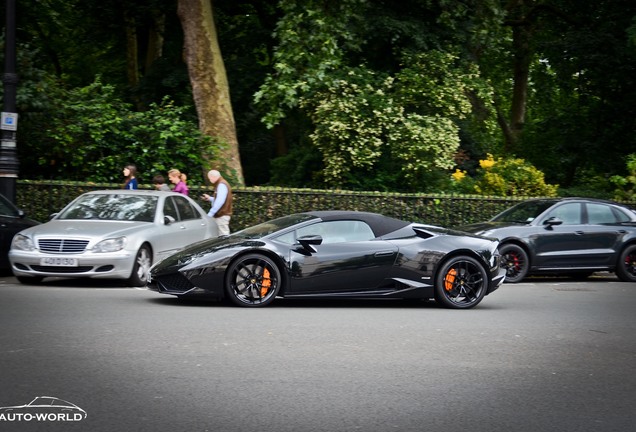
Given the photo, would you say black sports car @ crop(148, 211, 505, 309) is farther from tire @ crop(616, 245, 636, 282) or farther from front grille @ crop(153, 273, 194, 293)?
tire @ crop(616, 245, 636, 282)

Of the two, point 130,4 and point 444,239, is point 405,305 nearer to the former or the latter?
point 444,239

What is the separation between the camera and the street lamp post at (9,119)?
16531 millimetres

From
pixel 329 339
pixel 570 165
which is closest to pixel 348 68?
pixel 570 165

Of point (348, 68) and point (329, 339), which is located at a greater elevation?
point (348, 68)

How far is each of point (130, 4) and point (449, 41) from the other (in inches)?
407

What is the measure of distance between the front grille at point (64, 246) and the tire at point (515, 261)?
7337mm

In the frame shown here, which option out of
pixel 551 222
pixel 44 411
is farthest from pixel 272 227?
pixel 551 222

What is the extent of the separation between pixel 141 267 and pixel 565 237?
25.1ft

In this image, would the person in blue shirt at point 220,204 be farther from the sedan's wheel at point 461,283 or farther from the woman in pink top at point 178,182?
the sedan's wheel at point 461,283

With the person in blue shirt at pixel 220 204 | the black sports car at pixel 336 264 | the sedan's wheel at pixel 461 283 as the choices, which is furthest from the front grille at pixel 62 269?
the sedan's wheel at pixel 461 283

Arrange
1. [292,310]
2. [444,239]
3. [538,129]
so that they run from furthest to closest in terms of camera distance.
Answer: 1. [538,129]
2. [444,239]
3. [292,310]

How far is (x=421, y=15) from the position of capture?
87.7ft

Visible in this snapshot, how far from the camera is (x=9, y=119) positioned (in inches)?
653

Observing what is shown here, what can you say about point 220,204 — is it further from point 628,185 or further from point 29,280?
point 628,185
